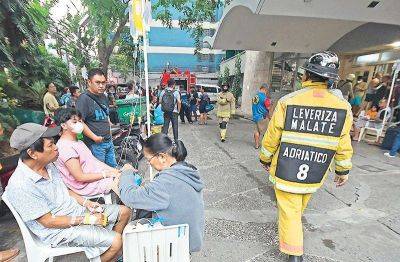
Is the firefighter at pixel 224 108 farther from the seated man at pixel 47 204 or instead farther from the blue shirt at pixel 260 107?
the seated man at pixel 47 204

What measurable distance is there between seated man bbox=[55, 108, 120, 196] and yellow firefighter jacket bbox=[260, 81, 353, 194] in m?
1.65

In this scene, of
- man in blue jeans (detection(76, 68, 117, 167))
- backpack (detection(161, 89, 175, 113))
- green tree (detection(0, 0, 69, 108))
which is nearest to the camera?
man in blue jeans (detection(76, 68, 117, 167))

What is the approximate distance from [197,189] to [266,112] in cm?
500

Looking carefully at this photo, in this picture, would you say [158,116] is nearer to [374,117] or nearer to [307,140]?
[307,140]

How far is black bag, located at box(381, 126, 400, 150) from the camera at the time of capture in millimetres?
6074

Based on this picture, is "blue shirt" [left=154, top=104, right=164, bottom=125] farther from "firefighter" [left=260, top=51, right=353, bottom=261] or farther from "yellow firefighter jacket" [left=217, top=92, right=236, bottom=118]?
"firefighter" [left=260, top=51, right=353, bottom=261]

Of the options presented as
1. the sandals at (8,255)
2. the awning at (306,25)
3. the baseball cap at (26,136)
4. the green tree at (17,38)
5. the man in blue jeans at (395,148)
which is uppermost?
the awning at (306,25)

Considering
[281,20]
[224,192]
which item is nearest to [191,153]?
[224,192]

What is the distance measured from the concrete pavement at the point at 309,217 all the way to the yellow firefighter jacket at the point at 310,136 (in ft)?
2.77

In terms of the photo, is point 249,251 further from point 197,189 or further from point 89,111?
point 89,111

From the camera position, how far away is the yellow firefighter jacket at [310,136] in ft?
7.10

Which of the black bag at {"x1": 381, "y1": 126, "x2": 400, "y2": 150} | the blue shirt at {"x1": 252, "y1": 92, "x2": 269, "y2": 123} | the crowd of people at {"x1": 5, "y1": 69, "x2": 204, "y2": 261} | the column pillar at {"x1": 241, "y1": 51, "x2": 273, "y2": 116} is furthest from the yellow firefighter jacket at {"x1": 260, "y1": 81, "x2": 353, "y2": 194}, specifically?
the column pillar at {"x1": 241, "y1": 51, "x2": 273, "y2": 116}

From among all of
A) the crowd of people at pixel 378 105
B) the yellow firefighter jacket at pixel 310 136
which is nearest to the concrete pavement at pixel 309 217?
the yellow firefighter jacket at pixel 310 136

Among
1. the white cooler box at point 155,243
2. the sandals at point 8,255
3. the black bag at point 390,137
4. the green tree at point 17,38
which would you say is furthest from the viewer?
the black bag at point 390,137
